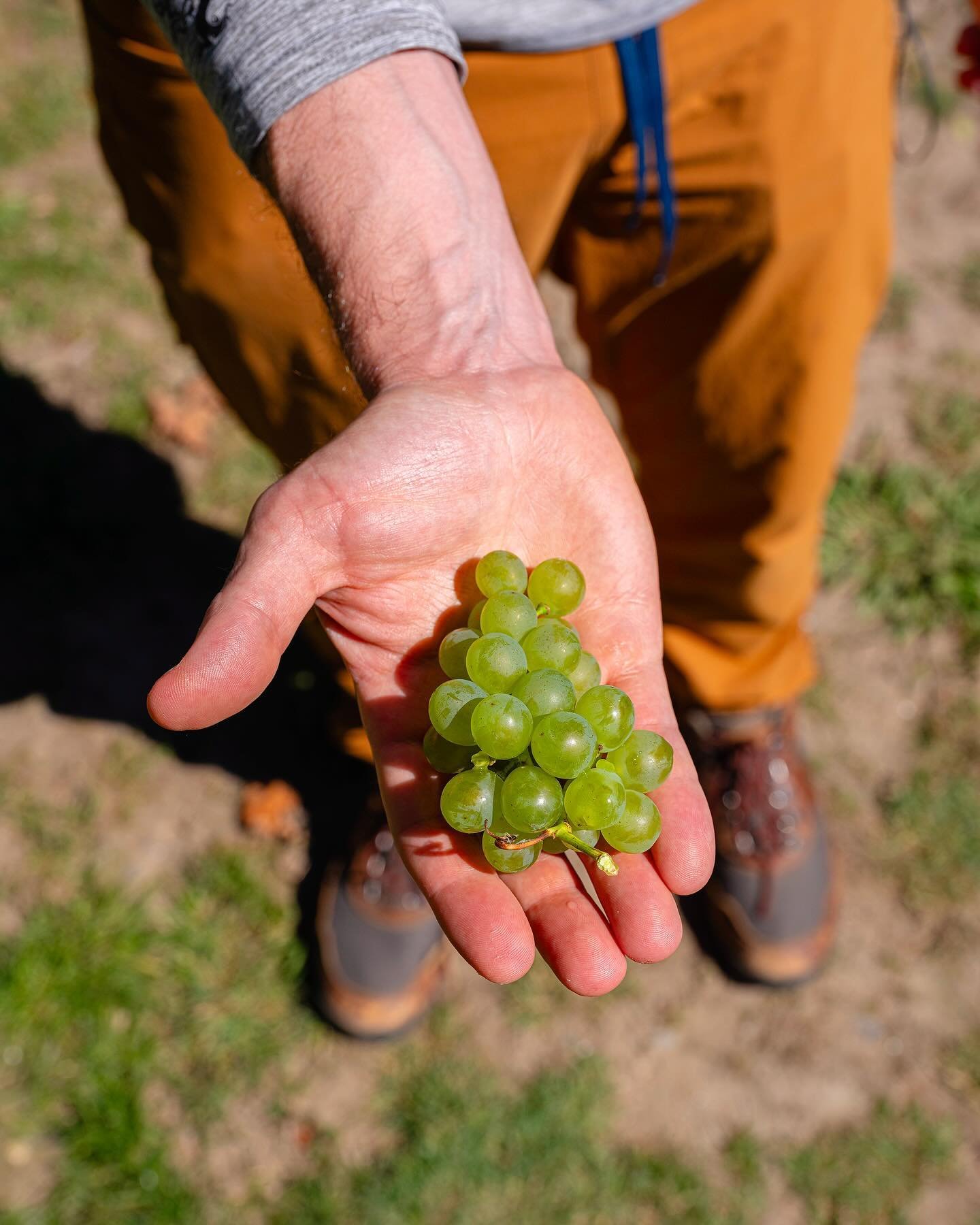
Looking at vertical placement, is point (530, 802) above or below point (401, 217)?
below

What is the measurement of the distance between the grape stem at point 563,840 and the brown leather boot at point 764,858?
152 centimetres

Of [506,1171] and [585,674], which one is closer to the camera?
[585,674]

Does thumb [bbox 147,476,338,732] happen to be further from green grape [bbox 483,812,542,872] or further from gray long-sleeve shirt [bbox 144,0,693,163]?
gray long-sleeve shirt [bbox 144,0,693,163]

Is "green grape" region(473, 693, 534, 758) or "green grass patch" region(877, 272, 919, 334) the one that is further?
"green grass patch" region(877, 272, 919, 334)

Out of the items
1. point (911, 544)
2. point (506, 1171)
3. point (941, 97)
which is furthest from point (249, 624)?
point (941, 97)

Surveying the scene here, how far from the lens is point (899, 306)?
4449mm

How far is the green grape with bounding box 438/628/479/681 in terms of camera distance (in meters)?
1.70

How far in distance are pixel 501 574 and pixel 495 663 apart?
0.18 metres

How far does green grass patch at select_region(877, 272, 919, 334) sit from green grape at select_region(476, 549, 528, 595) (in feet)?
10.7

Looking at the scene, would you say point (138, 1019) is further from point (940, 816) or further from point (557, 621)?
point (940, 816)

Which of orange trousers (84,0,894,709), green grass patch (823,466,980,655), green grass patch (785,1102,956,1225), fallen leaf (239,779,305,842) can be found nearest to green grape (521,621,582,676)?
orange trousers (84,0,894,709)

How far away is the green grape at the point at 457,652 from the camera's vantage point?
5.59 feet

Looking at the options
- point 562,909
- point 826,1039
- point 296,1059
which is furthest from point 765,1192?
point 562,909

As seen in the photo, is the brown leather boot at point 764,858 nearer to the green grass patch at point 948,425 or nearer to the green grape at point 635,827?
the green grape at point 635,827
